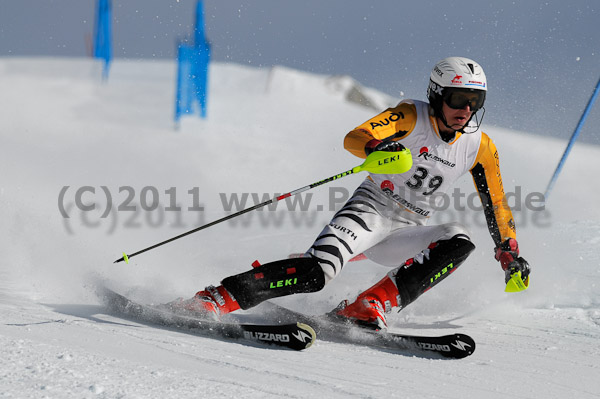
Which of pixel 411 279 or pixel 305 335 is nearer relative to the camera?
pixel 305 335

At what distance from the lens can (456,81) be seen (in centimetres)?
309

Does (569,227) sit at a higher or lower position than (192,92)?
lower

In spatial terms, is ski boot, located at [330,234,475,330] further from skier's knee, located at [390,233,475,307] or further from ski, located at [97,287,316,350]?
ski, located at [97,287,316,350]

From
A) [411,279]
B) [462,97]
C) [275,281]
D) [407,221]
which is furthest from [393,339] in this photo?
[462,97]

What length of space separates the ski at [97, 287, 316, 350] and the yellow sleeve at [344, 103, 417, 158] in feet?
3.13

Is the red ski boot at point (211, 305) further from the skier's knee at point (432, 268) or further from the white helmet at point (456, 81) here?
the white helmet at point (456, 81)

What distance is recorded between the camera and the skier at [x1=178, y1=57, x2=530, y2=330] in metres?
2.84

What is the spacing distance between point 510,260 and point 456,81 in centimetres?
99

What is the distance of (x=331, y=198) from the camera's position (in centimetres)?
727

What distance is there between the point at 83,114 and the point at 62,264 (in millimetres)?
10113

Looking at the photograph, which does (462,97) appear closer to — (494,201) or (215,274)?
(494,201)

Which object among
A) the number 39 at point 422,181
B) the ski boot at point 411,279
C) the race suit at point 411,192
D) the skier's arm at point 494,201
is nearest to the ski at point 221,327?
the ski boot at point 411,279

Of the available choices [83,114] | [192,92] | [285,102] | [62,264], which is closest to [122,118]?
[83,114]

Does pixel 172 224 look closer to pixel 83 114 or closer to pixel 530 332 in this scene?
pixel 530 332
